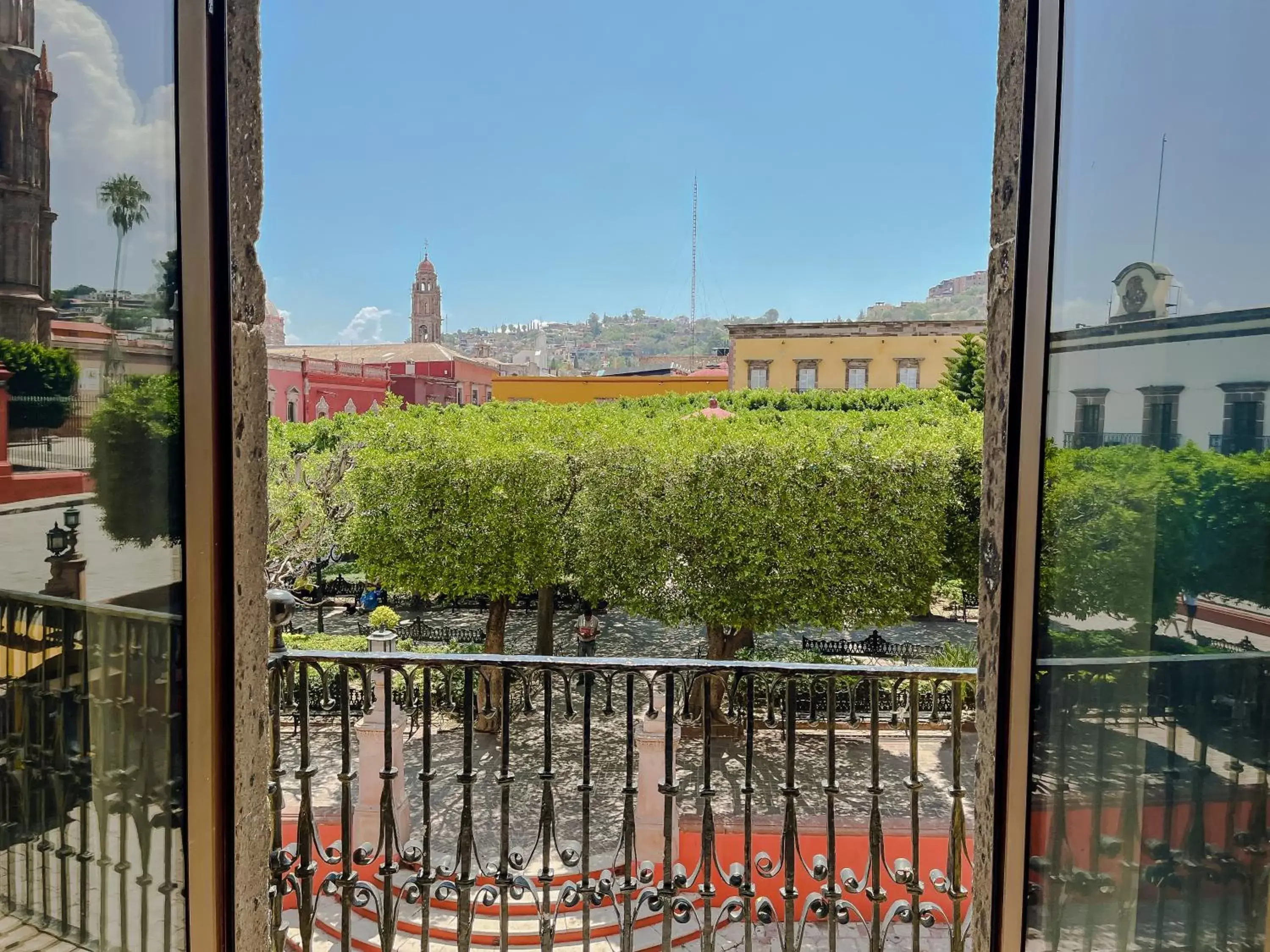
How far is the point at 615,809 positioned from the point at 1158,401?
6037 mm

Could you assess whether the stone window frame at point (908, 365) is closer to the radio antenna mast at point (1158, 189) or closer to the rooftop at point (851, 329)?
the rooftop at point (851, 329)

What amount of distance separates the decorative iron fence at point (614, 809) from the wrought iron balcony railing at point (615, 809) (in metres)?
0.01

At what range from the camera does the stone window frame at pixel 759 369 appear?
88.4 feet

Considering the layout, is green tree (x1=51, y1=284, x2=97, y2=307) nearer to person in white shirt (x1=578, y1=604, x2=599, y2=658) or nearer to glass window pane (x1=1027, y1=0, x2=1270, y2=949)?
glass window pane (x1=1027, y1=0, x2=1270, y2=949)

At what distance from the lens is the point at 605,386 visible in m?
29.2

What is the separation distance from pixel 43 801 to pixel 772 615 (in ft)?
22.9

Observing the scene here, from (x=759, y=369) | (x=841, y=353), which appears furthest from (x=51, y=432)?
(x=841, y=353)

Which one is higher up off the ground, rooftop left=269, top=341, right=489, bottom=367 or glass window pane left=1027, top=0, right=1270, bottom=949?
rooftop left=269, top=341, right=489, bottom=367

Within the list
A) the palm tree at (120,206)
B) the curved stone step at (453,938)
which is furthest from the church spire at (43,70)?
the curved stone step at (453,938)

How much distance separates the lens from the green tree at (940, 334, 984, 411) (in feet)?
52.4

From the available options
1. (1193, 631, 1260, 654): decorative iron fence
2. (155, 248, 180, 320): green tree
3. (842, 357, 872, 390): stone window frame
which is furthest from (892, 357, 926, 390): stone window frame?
(155, 248, 180, 320): green tree

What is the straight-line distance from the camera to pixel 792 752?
2006mm

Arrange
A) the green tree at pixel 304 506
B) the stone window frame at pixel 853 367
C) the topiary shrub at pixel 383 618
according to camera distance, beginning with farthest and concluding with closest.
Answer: the stone window frame at pixel 853 367, the green tree at pixel 304 506, the topiary shrub at pixel 383 618

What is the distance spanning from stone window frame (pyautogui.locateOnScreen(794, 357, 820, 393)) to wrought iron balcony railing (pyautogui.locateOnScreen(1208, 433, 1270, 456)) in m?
26.4
